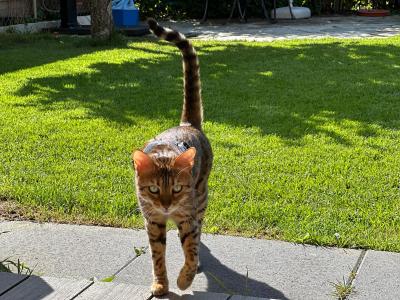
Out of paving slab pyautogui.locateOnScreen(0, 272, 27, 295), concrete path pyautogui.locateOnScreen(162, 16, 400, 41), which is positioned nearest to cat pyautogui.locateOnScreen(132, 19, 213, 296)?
paving slab pyautogui.locateOnScreen(0, 272, 27, 295)

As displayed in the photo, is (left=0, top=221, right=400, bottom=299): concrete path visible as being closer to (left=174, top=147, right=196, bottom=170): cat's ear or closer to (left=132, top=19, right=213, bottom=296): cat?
(left=132, top=19, right=213, bottom=296): cat

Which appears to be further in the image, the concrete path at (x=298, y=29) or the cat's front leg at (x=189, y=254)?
the concrete path at (x=298, y=29)

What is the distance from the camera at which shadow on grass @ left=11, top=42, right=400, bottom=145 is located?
22.6ft

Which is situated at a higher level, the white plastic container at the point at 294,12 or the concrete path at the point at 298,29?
the white plastic container at the point at 294,12

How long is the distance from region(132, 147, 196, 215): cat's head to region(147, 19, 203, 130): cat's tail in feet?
3.29

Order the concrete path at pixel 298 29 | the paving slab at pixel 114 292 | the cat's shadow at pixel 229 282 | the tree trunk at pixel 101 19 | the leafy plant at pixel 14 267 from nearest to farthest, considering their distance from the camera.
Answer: the paving slab at pixel 114 292 → the cat's shadow at pixel 229 282 → the leafy plant at pixel 14 267 → the tree trunk at pixel 101 19 → the concrete path at pixel 298 29

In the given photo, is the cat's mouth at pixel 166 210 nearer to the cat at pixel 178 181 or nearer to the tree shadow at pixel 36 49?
the cat at pixel 178 181

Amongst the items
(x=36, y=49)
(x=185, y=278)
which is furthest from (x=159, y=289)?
(x=36, y=49)

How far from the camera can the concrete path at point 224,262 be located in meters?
3.52

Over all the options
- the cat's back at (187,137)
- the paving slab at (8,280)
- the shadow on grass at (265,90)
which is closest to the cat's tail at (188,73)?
the cat's back at (187,137)

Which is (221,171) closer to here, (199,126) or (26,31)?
(199,126)

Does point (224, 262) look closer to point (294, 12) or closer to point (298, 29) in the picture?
point (298, 29)

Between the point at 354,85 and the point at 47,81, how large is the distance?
4.23 meters

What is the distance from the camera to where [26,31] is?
1505 centimetres
